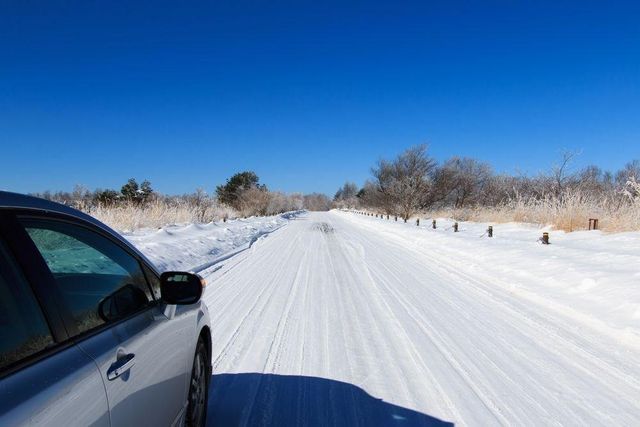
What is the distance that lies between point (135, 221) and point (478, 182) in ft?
153

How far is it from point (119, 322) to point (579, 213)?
18956 mm

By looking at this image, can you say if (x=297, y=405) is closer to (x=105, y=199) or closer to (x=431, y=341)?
(x=431, y=341)

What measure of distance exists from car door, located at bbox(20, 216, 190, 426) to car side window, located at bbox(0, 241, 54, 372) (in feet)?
0.54

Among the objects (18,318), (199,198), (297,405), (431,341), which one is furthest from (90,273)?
(199,198)

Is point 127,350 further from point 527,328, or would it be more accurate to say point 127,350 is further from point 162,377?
point 527,328

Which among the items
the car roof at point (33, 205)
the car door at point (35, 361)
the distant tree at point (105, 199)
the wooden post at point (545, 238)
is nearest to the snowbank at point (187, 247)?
the distant tree at point (105, 199)

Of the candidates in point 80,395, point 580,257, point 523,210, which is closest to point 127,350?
point 80,395

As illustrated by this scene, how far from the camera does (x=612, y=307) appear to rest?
671 centimetres

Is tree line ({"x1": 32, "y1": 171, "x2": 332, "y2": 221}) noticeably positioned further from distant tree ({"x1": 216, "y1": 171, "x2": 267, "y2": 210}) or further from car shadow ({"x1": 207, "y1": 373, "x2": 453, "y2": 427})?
car shadow ({"x1": 207, "y1": 373, "x2": 453, "y2": 427})

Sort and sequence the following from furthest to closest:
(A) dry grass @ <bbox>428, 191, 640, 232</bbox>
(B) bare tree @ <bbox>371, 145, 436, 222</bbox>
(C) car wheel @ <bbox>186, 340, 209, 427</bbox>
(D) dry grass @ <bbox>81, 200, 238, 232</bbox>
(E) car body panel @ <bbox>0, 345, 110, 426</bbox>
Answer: (B) bare tree @ <bbox>371, 145, 436, 222</bbox>
(D) dry grass @ <bbox>81, 200, 238, 232</bbox>
(A) dry grass @ <bbox>428, 191, 640, 232</bbox>
(C) car wheel @ <bbox>186, 340, 209, 427</bbox>
(E) car body panel @ <bbox>0, 345, 110, 426</bbox>

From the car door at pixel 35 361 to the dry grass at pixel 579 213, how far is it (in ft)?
53.2

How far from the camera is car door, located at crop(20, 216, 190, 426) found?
179 cm

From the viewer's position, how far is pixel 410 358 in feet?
16.3

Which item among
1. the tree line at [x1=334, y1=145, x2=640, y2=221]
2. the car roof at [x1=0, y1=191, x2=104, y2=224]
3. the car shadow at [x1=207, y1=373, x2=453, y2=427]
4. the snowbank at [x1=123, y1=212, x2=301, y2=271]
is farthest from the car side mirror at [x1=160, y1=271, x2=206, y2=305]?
the tree line at [x1=334, y1=145, x2=640, y2=221]
